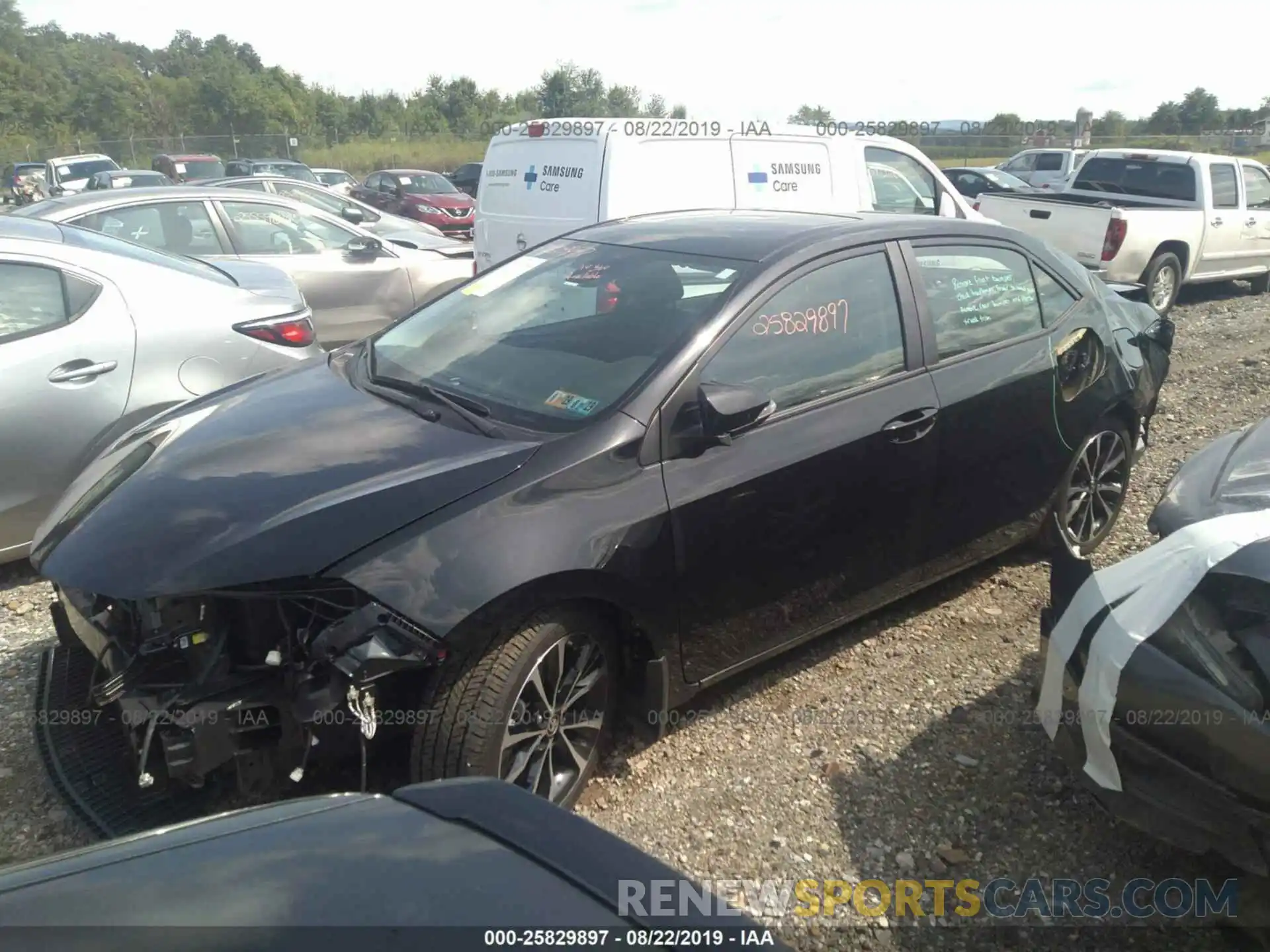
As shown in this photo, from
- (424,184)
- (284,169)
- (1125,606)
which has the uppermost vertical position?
(284,169)

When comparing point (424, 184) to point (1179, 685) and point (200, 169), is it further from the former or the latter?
point (1179, 685)

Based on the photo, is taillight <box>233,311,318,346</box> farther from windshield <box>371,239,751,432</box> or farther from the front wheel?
the front wheel

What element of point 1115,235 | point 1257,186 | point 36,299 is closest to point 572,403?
point 36,299

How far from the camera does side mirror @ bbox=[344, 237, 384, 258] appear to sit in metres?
7.73

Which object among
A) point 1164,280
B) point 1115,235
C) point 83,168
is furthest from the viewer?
point 83,168

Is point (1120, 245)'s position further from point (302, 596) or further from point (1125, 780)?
point (302, 596)

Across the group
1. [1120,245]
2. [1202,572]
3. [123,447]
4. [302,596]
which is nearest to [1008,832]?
[1202,572]

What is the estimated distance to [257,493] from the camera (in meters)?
2.64

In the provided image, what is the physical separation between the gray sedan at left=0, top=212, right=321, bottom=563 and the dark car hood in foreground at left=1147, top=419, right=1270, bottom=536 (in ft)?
12.6

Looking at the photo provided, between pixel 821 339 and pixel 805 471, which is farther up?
pixel 821 339

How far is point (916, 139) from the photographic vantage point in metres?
32.5

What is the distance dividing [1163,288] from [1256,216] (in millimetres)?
2094

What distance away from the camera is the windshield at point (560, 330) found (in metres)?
3.02

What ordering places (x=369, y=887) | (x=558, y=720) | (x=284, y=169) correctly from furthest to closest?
(x=284, y=169) < (x=558, y=720) < (x=369, y=887)
